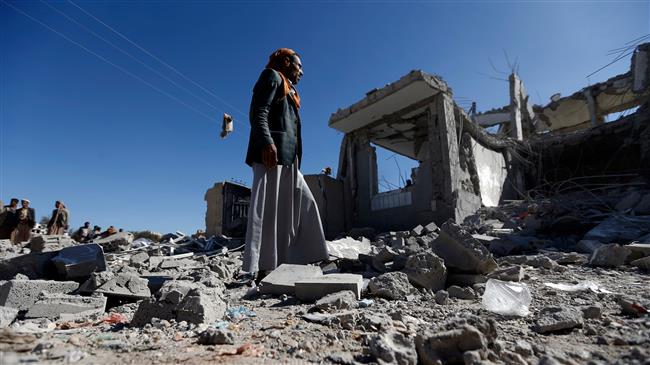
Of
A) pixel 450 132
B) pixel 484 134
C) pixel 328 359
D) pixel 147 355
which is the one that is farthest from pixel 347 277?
pixel 484 134

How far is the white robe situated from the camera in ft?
8.97

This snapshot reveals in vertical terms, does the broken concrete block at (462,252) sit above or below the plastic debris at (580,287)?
above

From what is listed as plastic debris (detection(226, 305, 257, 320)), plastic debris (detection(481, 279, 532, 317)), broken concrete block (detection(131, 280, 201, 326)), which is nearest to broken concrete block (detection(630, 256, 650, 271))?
plastic debris (detection(481, 279, 532, 317))

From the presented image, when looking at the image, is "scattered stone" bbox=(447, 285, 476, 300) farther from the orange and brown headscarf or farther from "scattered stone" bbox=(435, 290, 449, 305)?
the orange and brown headscarf

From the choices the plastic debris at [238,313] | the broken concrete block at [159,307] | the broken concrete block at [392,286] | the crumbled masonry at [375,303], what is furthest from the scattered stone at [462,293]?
the broken concrete block at [159,307]

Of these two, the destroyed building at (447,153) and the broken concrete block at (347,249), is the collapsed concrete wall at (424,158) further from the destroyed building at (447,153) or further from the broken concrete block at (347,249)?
the broken concrete block at (347,249)

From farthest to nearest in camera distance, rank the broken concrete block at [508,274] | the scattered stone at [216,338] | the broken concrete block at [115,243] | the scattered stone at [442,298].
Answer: the broken concrete block at [115,243]
the broken concrete block at [508,274]
the scattered stone at [442,298]
the scattered stone at [216,338]

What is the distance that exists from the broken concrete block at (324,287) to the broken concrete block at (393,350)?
801mm

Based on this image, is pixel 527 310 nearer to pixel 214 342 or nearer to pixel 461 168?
pixel 214 342

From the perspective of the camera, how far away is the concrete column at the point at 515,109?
10.9m

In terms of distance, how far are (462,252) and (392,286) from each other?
2.20ft

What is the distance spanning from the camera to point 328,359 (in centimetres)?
104

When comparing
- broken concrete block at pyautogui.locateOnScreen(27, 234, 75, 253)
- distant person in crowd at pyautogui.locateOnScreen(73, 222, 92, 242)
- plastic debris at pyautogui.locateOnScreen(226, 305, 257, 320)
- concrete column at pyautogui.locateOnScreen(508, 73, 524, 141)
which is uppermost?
concrete column at pyautogui.locateOnScreen(508, 73, 524, 141)

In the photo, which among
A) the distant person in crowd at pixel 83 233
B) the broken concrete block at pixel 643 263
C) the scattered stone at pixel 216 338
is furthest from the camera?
the distant person in crowd at pixel 83 233
